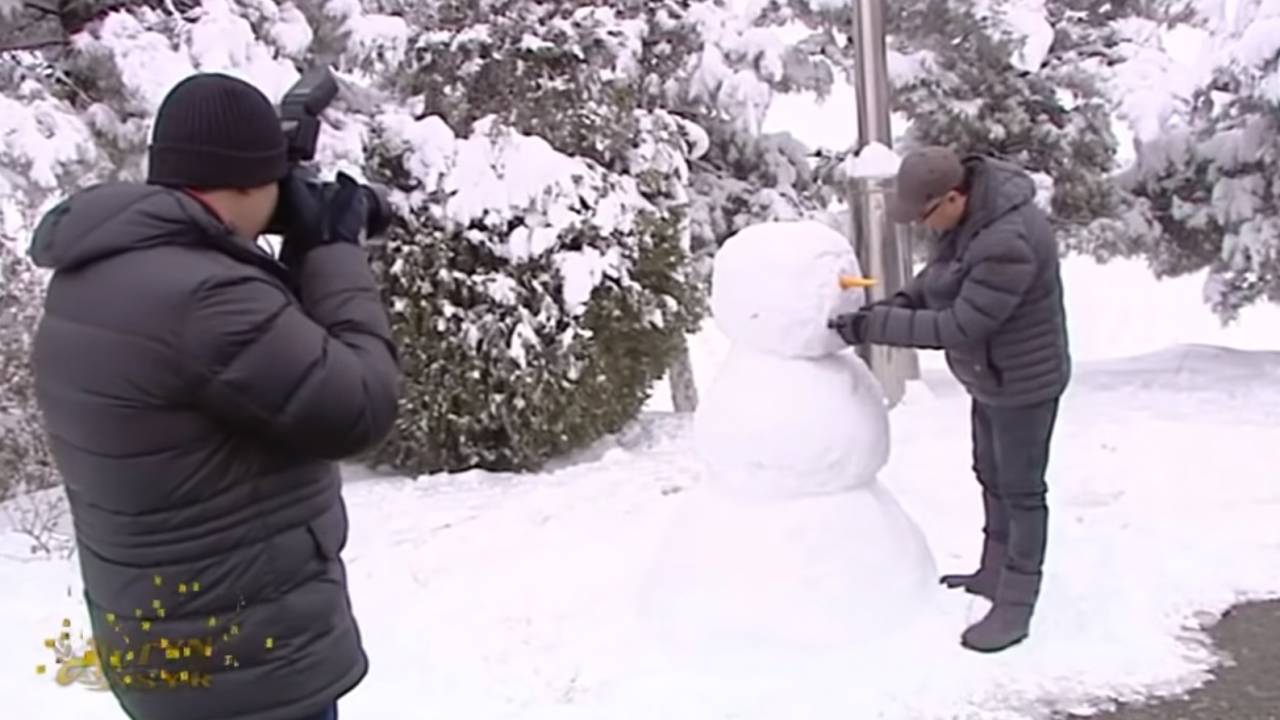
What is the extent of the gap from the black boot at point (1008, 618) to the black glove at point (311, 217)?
2619 mm

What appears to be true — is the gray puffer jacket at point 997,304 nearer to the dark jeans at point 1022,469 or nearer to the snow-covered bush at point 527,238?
the dark jeans at point 1022,469

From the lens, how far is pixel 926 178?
3.88m

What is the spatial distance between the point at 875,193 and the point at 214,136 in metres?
6.11

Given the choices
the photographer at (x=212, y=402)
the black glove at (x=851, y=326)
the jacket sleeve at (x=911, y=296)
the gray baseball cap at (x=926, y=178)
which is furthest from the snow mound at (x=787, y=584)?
the photographer at (x=212, y=402)

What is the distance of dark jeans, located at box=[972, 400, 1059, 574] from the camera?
3969mm

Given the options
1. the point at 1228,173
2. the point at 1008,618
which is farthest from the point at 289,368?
the point at 1228,173

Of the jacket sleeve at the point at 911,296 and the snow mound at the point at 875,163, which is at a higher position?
the jacket sleeve at the point at 911,296

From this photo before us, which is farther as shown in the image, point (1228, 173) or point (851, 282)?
point (1228, 173)

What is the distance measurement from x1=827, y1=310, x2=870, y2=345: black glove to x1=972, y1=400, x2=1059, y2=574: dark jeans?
45cm

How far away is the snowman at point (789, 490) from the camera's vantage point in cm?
409

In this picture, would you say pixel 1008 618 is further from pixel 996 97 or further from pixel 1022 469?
pixel 996 97

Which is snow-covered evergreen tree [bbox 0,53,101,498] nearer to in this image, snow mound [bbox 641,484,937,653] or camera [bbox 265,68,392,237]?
snow mound [bbox 641,484,937,653]

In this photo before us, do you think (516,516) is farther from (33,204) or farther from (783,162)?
(783,162)

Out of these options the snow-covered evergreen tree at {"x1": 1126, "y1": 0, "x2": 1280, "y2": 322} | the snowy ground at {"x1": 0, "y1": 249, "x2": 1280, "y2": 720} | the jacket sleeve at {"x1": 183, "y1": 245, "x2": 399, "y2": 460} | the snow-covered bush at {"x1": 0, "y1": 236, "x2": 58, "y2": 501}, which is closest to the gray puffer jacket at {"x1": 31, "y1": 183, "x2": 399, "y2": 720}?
the jacket sleeve at {"x1": 183, "y1": 245, "x2": 399, "y2": 460}
